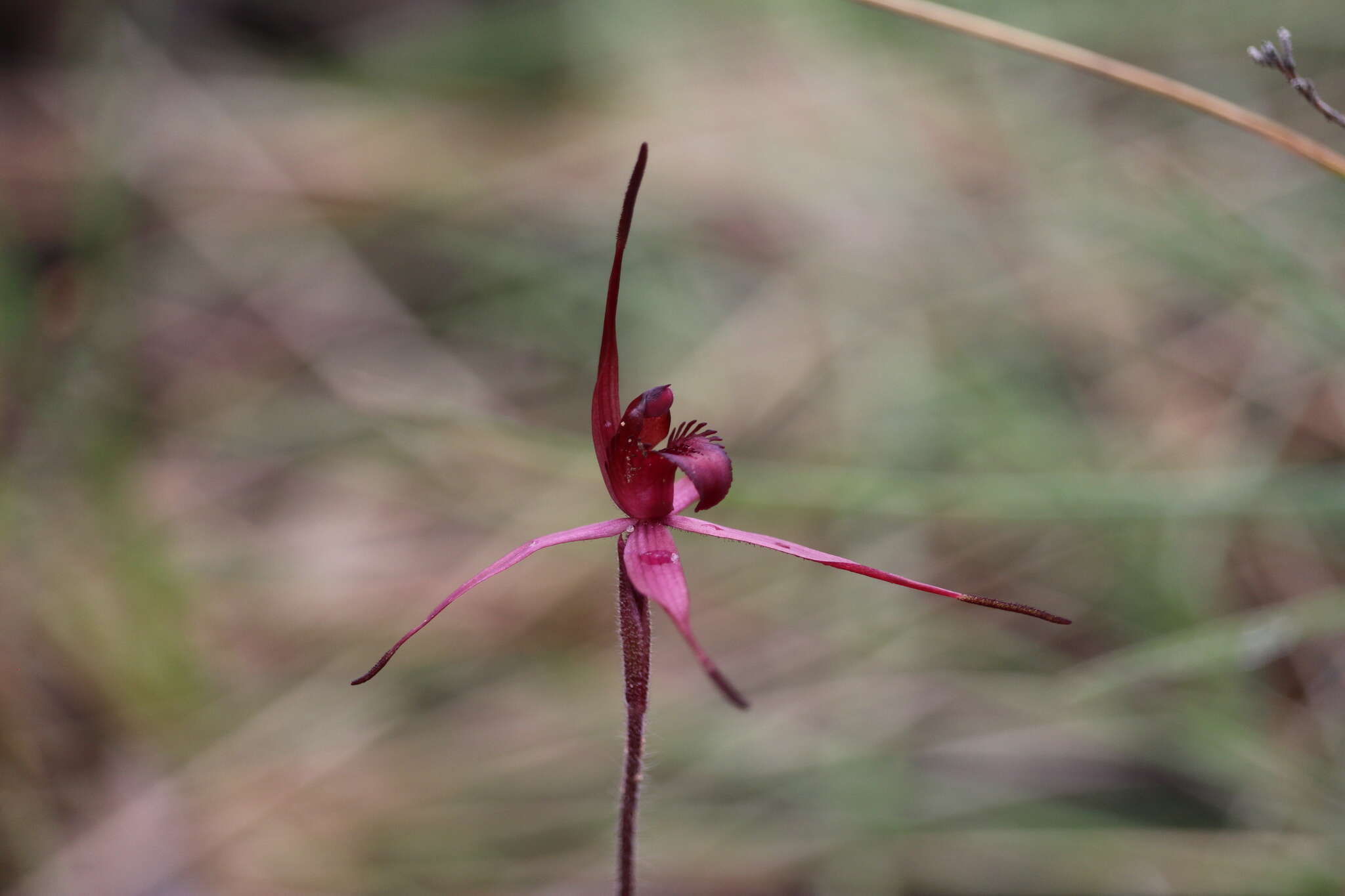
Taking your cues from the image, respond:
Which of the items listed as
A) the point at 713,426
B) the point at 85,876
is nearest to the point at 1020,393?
the point at 713,426

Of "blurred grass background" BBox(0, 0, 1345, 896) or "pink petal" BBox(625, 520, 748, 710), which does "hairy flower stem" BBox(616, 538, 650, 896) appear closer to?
"pink petal" BBox(625, 520, 748, 710)

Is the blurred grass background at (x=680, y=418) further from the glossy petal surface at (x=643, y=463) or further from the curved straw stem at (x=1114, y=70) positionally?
the glossy petal surface at (x=643, y=463)

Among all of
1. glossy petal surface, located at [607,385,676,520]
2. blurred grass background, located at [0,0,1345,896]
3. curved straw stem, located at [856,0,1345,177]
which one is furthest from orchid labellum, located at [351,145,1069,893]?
blurred grass background, located at [0,0,1345,896]

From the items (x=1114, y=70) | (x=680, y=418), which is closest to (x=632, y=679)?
(x=1114, y=70)

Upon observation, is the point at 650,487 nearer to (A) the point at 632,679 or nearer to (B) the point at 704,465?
(B) the point at 704,465

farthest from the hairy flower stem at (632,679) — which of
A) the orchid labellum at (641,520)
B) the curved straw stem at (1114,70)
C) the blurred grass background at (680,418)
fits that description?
the curved straw stem at (1114,70)

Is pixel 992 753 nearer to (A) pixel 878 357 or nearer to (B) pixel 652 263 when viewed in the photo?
(A) pixel 878 357
